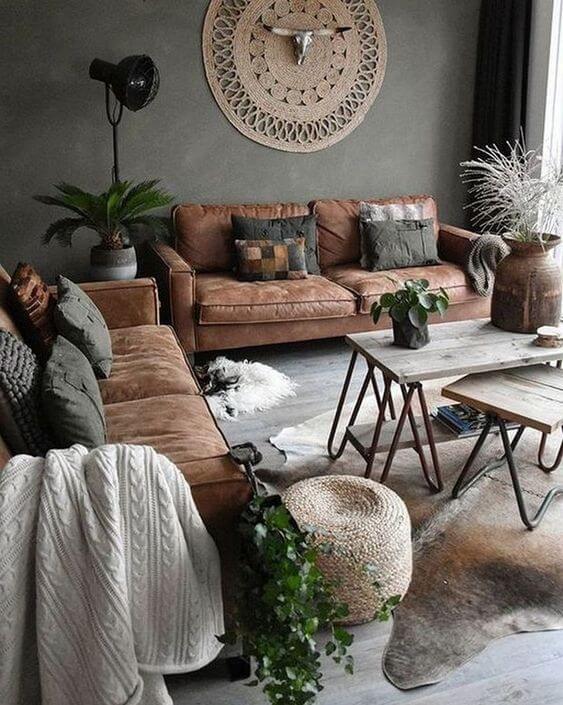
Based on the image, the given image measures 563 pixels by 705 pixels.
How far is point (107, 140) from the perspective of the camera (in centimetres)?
404

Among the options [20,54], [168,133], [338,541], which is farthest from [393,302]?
[20,54]

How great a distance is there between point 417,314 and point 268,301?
1.26m

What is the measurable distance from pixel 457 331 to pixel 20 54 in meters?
2.84

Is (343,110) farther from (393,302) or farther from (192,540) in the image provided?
(192,540)

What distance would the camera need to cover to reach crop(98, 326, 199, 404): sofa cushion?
2.43 meters

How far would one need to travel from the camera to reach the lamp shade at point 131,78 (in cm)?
345

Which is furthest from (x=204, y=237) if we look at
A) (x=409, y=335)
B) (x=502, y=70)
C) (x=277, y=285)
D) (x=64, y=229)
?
(x=502, y=70)

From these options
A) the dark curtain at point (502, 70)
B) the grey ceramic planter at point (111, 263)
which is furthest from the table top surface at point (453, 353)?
the dark curtain at point (502, 70)

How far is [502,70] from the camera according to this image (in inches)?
172

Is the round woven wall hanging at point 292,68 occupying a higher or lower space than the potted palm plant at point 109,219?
higher

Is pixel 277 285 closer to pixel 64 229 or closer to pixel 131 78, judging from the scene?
pixel 64 229

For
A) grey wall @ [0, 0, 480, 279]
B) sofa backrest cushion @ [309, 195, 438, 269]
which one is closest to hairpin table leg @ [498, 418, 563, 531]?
sofa backrest cushion @ [309, 195, 438, 269]

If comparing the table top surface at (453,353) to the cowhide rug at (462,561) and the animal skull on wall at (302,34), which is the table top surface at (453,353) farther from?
the animal skull on wall at (302,34)

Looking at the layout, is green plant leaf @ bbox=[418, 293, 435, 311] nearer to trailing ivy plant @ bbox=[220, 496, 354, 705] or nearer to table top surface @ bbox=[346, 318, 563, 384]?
table top surface @ bbox=[346, 318, 563, 384]
